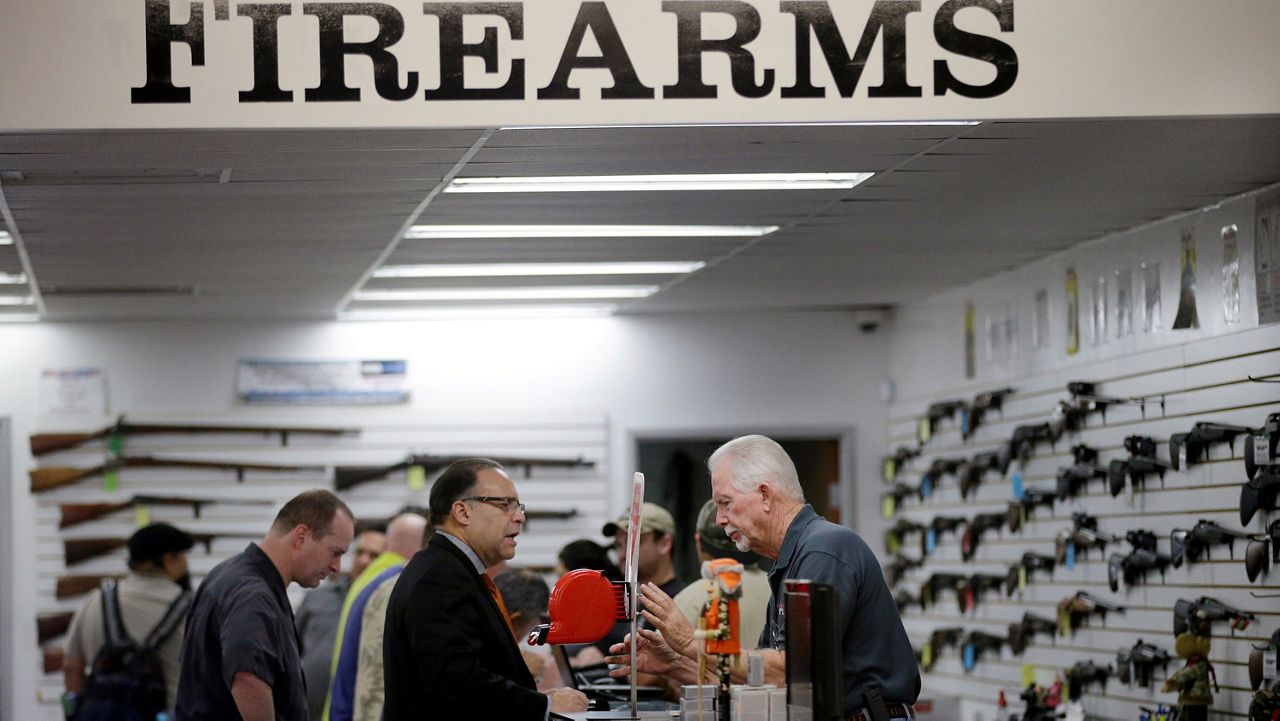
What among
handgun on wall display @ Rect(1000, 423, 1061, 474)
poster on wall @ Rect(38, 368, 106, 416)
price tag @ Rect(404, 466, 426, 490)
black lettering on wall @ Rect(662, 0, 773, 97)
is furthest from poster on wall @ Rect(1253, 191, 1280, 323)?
poster on wall @ Rect(38, 368, 106, 416)

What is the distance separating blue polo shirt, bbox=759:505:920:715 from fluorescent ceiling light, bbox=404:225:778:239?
3017mm

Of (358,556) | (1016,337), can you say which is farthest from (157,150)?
(1016,337)

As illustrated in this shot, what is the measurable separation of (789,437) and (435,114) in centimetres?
619

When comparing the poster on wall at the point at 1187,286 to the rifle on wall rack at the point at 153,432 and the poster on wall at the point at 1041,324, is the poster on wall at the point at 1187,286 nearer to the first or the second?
the poster on wall at the point at 1041,324

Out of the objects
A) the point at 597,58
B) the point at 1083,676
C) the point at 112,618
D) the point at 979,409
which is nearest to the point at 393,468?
the point at 112,618

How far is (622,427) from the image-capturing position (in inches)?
406

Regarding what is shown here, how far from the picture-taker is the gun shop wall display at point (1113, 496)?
20.4 feet

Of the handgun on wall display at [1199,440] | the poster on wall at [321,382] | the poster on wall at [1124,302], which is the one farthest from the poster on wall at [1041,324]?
the poster on wall at [321,382]

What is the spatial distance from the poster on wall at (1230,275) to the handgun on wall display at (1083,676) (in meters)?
1.83

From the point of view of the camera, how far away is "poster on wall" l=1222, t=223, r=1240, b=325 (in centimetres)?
626

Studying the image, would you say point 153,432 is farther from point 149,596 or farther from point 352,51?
point 352,51

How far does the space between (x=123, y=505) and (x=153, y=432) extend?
49cm

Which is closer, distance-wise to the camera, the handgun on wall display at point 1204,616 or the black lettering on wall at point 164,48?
the black lettering on wall at point 164,48

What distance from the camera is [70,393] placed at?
986 centimetres
